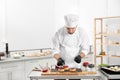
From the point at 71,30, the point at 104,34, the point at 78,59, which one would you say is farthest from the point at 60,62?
the point at 104,34

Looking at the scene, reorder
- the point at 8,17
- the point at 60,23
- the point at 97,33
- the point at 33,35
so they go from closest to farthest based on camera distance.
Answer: the point at 8,17, the point at 33,35, the point at 60,23, the point at 97,33

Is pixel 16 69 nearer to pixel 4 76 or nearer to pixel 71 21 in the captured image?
pixel 4 76

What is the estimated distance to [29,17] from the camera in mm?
4828

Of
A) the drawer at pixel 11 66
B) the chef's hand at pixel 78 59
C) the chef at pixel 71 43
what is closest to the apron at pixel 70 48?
the chef at pixel 71 43

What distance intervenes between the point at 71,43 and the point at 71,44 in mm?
15

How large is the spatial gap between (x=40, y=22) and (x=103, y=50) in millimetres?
1751

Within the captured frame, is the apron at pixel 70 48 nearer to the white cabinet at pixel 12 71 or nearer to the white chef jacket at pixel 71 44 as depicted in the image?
the white chef jacket at pixel 71 44

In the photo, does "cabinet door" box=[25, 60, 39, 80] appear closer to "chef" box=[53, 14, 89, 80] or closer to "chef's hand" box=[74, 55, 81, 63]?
"chef" box=[53, 14, 89, 80]

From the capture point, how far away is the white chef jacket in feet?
10.7

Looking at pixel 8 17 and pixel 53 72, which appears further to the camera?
pixel 8 17

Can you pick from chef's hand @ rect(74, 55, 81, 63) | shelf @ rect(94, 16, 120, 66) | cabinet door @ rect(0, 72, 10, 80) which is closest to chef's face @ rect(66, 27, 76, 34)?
chef's hand @ rect(74, 55, 81, 63)

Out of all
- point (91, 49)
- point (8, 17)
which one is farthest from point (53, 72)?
point (91, 49)

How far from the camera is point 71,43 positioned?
3285mm

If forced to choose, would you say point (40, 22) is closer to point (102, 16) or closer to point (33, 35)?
point (33, 35)
